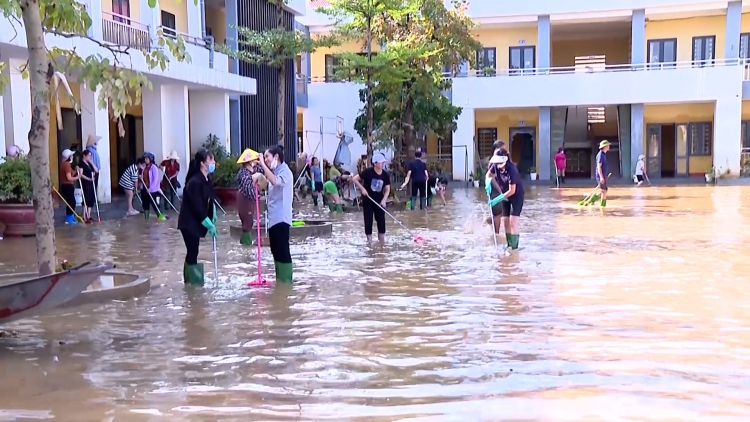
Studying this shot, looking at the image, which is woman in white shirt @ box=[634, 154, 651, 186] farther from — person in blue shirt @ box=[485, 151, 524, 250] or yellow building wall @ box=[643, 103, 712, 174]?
person in blue shirt @ box=[485, 151, 524, 250]

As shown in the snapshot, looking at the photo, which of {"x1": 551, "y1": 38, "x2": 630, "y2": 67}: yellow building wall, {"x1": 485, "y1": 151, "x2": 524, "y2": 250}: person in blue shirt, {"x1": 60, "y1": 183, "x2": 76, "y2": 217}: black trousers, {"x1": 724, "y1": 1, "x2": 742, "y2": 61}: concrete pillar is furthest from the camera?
{"x1": 551, "y1": 38, "x2": 630, "y2": 67}: yellow building wall

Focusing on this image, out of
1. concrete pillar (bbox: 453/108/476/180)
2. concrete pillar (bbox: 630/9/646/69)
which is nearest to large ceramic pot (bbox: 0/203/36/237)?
concrete pillar (bbox: 453/108/476/180)

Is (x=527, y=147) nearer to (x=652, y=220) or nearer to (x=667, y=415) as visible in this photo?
(x=652, y=220)

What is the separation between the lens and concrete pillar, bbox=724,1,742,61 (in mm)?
32812

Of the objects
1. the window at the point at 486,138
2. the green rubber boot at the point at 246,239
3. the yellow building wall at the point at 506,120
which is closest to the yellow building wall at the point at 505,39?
the yellow building wall at the point at 506,120

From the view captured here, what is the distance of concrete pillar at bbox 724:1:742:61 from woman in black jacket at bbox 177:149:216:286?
97.2 feet

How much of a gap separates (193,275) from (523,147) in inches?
1213

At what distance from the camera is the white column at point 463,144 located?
35.7m

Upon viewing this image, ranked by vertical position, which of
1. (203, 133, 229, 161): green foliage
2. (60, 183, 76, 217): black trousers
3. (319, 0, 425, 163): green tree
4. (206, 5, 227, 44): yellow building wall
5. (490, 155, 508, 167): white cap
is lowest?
(60, 183, 76, 217): black trousers

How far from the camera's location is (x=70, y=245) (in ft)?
43.5

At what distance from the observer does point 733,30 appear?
33.0 m

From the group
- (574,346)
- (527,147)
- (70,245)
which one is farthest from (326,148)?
(574,346)

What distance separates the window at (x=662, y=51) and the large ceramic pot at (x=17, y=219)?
2914cm

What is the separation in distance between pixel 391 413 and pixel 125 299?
4.63 meters
